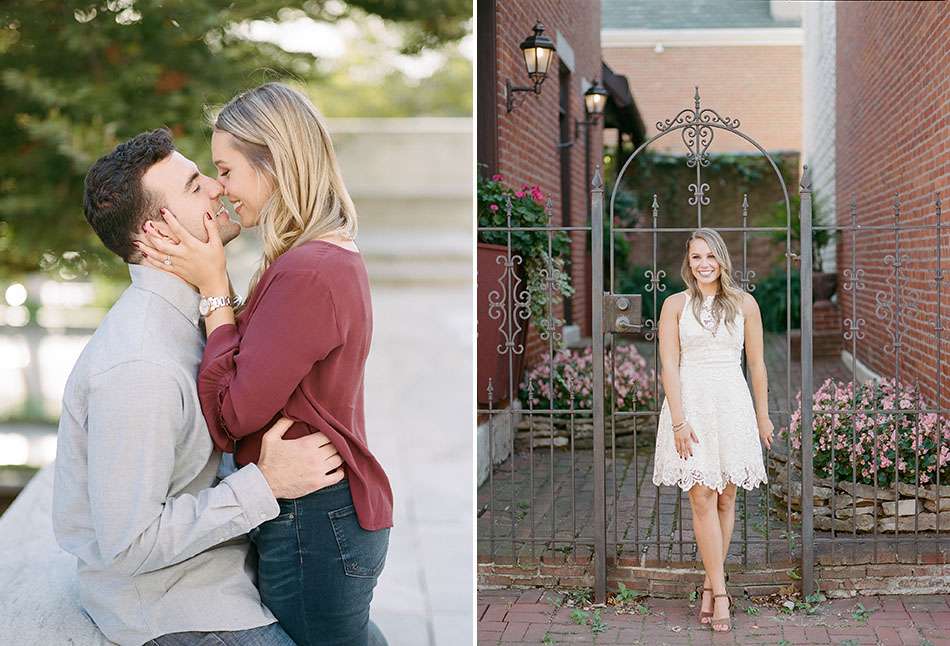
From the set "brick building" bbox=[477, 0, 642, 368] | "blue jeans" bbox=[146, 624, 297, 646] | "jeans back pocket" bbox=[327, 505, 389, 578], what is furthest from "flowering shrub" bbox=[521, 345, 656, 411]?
"blue jeans" bbox=[146, 624, 297, 646]

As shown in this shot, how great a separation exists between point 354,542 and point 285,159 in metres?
0.82

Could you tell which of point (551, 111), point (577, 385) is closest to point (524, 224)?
point (577, 385)

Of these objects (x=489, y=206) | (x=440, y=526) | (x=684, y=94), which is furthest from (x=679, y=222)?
(x=440, y=526)

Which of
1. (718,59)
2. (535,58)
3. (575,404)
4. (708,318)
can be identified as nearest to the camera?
(708,318)

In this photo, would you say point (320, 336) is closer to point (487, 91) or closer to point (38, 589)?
point (38, 589)

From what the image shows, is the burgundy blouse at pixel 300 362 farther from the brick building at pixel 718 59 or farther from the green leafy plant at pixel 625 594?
the brick building at pixel 718 59

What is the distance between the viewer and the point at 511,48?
20.9 ft

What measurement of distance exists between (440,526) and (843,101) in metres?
8.60

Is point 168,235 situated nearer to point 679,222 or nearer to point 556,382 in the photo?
point 556,382

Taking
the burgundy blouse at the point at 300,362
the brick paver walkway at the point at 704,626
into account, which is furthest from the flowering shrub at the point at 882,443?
the burgundy blouse at the point at 300,362

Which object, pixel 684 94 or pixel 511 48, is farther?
pixel 684 94

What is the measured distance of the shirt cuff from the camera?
1900mm

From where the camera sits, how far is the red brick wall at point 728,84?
822 inches

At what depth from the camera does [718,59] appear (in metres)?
21.2
